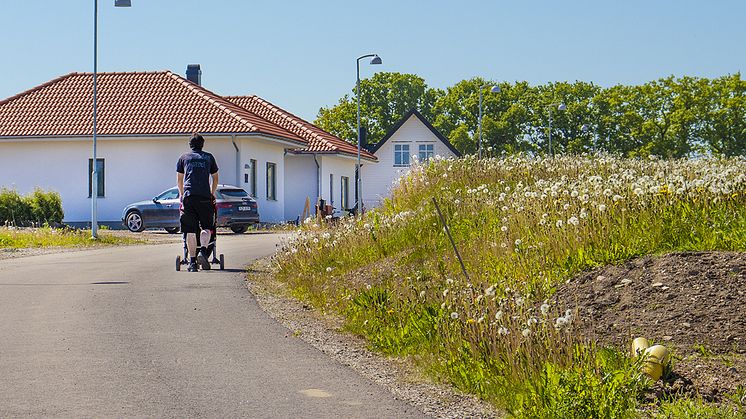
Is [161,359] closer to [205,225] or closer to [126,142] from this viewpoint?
[205,225]

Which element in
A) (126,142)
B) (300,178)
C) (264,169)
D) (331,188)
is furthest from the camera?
(331,188)

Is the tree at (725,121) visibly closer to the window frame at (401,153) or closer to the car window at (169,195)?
the window frame at (401,153)

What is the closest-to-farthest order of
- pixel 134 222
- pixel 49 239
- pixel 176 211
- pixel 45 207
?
1. pixel 49 239
2. pixel 176 211
3. pixel 134 222
4. pixel 45 207

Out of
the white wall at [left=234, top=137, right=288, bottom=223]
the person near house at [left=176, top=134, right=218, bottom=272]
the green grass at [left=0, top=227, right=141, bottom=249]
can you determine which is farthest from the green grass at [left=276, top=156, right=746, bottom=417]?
the white wall at [left=234, top=137, right=288, bottom=223]

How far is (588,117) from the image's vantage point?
331 feet

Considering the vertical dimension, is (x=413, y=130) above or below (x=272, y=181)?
above

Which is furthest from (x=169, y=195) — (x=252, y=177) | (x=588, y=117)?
(x=588, y=117)

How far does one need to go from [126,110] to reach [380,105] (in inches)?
2497

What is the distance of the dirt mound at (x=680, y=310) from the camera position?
7.24 m

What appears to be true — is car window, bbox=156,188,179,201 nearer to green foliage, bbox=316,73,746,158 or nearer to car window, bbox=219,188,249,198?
car window, bbox=219,188,249,198

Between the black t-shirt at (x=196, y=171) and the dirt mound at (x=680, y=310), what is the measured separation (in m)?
8.30

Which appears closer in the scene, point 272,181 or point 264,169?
point 264,169

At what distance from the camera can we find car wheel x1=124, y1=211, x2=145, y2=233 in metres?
38.2

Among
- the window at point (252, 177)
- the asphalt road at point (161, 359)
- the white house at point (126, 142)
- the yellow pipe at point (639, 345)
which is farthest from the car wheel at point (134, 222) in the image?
the yellow pipe at point (639, 345)
